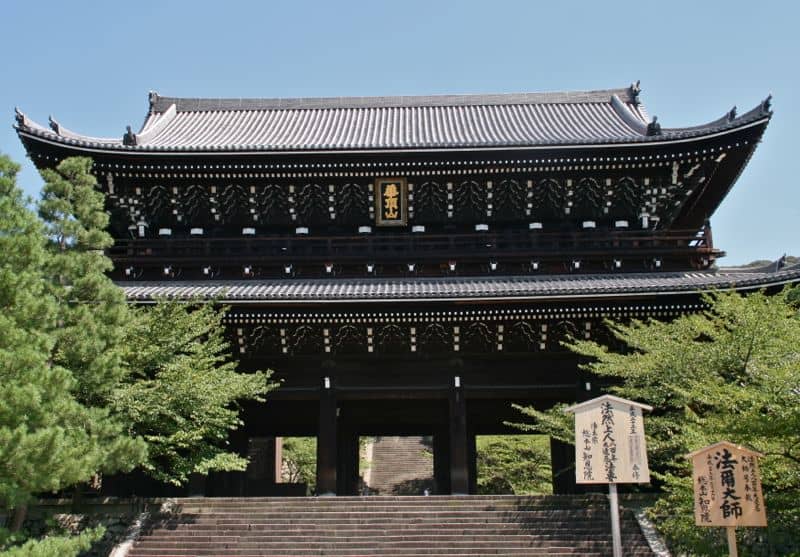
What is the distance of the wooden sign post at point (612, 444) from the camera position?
9469 millimetres

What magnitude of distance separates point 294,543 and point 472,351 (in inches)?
226

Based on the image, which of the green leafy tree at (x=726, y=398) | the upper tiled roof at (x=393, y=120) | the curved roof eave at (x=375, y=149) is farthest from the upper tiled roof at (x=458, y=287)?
the upper tiled roof at (x=393, y=120)

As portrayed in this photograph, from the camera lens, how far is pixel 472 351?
1548cm

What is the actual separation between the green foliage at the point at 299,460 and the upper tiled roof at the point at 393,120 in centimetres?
1509

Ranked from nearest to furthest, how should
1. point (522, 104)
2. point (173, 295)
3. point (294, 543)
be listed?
1. point (294, 543)
2. point (173, 295)
3. point (522, 104)

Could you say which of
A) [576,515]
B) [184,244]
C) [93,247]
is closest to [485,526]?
[576,515]

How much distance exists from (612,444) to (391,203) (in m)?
9.33

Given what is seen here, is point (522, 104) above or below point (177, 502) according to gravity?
above

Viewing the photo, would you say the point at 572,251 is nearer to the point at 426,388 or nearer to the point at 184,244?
the point at 426,388

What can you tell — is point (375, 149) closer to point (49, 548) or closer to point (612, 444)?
point (612, 444)

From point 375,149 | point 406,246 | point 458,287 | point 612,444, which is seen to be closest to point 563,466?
point 458,287

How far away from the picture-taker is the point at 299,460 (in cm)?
3209

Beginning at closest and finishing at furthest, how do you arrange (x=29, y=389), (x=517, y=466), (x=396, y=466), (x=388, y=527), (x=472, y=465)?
1. (x=29, y=389)
2. (x=388, y=527)
3. (x=472, y=465)
4. (x=517, y=466)
5. (x=396, y=466)

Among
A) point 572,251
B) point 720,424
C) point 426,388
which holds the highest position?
point 572,251
